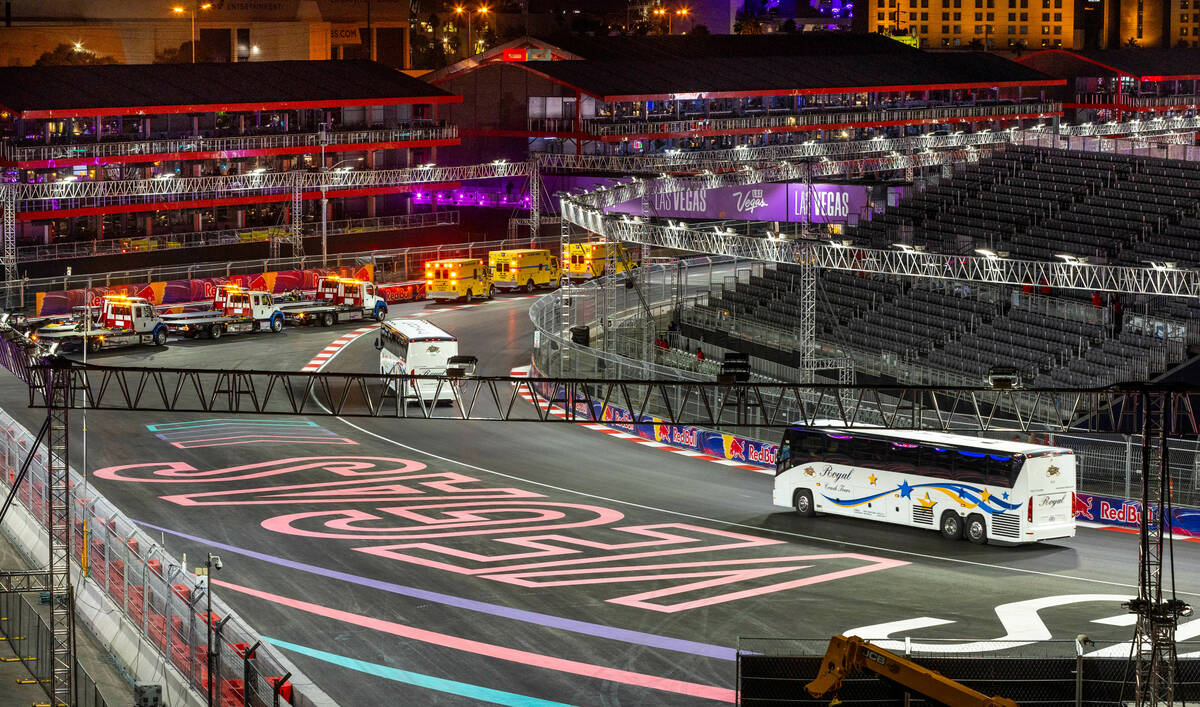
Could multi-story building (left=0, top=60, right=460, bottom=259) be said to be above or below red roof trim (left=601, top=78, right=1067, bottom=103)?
below

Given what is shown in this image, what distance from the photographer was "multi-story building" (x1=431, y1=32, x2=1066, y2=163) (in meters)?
108

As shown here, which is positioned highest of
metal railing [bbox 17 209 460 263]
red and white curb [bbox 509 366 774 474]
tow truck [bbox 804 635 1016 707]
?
metal railing [bbox 17 209 460 263]

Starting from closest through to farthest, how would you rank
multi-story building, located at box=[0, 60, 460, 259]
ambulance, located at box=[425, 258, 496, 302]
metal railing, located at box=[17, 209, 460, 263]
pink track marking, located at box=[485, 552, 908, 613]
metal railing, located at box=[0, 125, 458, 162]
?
pink track marking, located at box=[485, 552, 908, 613]
ambulance, located at box=[425, 258, 496, 302]
metal railing, located at box=[17, 209, 460, 263]
metal railing, located at box=[0, 125, 458, 162]
multi-story building, located at box=[0, 60, 460, 259]

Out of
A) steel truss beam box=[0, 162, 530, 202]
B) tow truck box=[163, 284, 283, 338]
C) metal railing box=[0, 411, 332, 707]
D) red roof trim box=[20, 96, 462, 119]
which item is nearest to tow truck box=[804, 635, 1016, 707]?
metal railing box=[0, 411, 332, 707]

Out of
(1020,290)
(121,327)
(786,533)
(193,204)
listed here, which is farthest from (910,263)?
(193,204)

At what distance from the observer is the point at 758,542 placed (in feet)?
138

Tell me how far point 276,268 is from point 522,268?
526 inches

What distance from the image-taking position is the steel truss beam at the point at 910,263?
2002 inches

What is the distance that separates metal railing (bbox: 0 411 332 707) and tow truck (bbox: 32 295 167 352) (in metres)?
30.2

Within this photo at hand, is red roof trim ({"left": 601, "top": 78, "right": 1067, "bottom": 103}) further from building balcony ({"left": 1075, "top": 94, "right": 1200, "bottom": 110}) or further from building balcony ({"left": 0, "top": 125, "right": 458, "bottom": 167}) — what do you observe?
building balcony ({"left": 0, "top": 125, "right": 458, "bottom": 167})

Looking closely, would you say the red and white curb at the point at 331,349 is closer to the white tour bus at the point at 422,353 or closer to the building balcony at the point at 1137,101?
the white tour bus at the point at 422,353

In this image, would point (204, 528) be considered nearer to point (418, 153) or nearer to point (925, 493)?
point (925, 493)

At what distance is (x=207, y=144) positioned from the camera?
3696 inches

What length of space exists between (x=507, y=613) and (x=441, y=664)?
3656 mm
